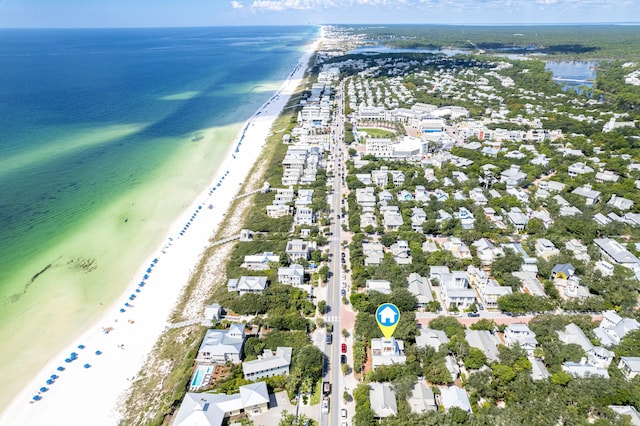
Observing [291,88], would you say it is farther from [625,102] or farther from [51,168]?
[625,102]

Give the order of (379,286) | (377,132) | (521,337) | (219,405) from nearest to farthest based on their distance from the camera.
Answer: (219,405)
(521,337)
(379,286)
(377,132)

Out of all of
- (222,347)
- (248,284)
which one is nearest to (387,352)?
(222,347)

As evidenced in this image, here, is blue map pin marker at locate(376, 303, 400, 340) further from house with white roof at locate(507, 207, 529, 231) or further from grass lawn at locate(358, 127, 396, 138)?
grass lawn at locate(358, 127, 396, 138)

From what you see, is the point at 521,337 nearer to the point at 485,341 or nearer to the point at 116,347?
the point at 485,341

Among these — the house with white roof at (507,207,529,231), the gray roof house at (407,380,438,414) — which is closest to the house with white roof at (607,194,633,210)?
the house with white roof at (507,207,529,231)

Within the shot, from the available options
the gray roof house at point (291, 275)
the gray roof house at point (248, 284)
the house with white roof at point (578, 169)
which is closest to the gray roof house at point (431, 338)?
the gray roof house at point (291, 275)
